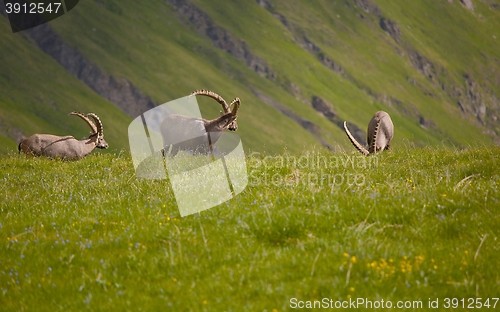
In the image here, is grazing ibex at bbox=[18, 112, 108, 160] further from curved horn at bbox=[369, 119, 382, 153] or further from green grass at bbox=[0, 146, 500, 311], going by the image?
curved horn at bbox=[369, 119, 382, 153]

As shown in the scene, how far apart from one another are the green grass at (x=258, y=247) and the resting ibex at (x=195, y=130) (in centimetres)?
807

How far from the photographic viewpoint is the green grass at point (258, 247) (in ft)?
26.9

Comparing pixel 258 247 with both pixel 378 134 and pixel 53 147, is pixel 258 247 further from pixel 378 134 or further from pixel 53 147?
pixel 53 147

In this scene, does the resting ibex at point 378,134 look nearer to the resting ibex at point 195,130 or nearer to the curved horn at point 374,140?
the curved horn at point 374,140

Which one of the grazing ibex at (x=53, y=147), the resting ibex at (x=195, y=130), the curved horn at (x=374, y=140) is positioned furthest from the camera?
the grazing ibex at (x=53, y=147)

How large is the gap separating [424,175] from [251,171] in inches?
180

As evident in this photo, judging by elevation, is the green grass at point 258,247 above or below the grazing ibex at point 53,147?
above

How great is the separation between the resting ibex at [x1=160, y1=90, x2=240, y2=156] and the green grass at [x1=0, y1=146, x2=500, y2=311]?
26.5ft

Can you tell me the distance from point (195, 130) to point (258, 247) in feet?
42.3

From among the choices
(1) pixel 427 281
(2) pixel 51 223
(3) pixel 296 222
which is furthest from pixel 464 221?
(2) pixel 51 223

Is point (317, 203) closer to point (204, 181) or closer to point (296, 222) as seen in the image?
point (296, 222)

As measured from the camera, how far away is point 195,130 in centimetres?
2198

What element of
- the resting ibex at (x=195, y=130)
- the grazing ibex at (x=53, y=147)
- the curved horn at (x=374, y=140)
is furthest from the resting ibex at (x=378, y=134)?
the grazing ibex at (x=53, y=147)

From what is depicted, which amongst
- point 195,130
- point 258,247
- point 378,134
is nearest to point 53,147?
point 195,130
